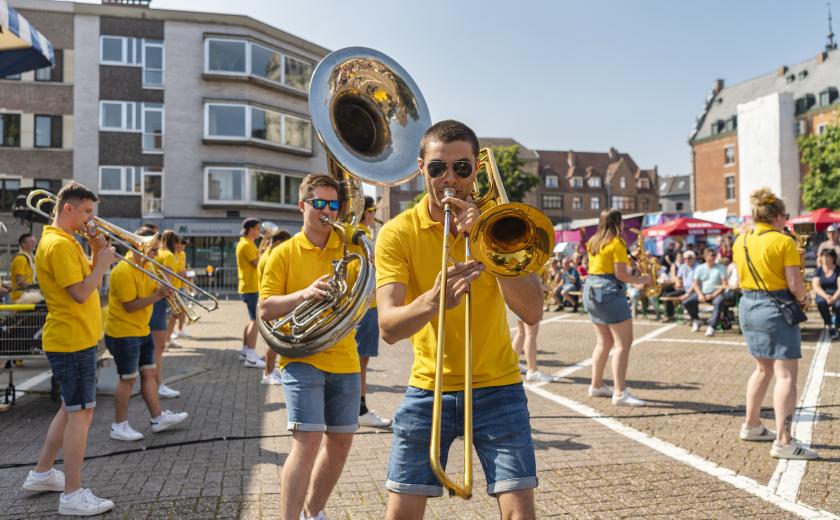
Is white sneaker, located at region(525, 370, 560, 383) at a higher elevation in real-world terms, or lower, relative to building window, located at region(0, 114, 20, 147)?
lower

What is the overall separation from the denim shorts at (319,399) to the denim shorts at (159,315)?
12.8 ft

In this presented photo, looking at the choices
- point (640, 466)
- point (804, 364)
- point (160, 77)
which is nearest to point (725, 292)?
point (804, 364)

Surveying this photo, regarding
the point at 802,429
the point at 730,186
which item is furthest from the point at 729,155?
the point at 802,429

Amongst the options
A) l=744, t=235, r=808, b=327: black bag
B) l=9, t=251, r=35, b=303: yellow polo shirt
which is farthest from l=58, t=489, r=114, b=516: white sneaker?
l=9, t=251, r=35, b=303: yellow polo shirt

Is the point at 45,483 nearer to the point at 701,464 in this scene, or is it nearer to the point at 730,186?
the point at 701,464

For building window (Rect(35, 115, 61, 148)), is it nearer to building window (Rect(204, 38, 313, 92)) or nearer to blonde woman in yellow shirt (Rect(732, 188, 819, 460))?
building window (Rect(204, 38, 313, 92))

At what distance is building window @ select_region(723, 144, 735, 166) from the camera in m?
56.8

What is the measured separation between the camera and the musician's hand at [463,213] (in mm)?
2162

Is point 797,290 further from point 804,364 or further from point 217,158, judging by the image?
point 217,158

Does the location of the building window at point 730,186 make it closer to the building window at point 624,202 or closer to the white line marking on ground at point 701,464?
the building window at point 624,202

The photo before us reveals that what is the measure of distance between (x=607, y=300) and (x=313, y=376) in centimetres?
402

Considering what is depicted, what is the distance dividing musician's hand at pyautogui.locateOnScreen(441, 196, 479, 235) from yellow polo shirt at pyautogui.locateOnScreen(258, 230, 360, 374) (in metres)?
1.19

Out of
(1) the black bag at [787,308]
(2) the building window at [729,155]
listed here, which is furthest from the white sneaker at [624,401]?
(2) the building window at [729,155]

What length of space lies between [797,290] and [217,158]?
28792 mm
